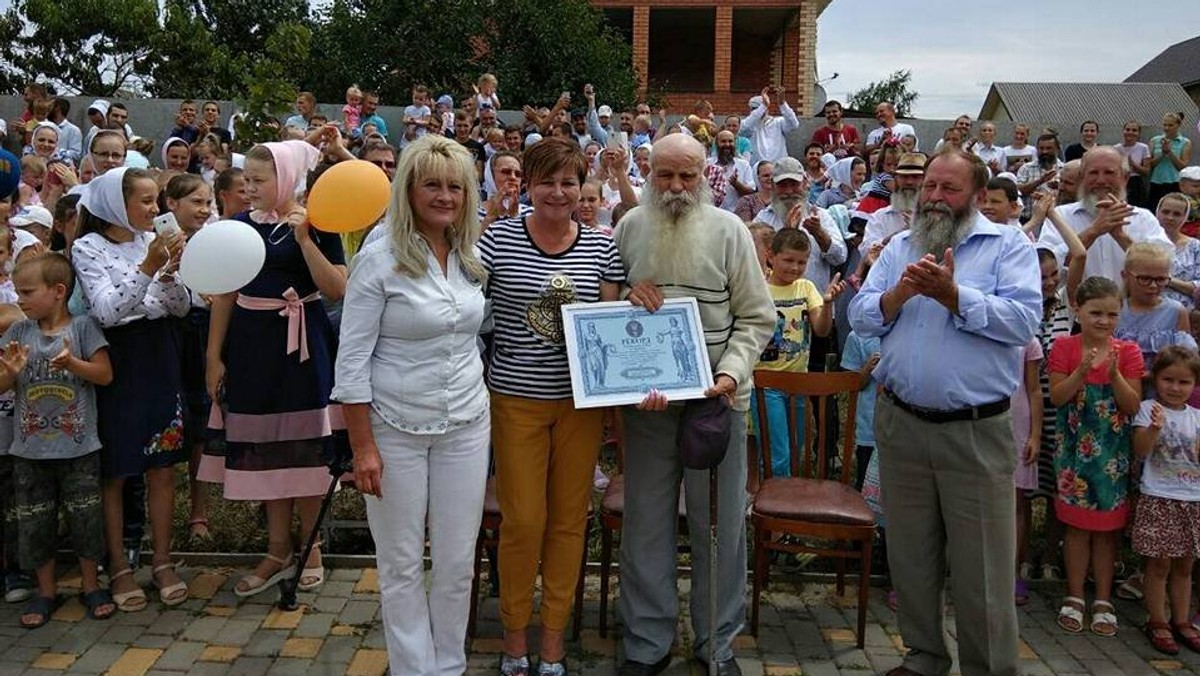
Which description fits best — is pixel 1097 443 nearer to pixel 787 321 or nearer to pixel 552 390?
pixel 787 321

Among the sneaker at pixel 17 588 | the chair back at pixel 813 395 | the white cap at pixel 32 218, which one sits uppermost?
the white cap at pixel 32 218

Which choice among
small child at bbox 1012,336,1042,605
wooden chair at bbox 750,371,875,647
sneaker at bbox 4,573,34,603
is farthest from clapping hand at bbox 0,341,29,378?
small child at bbox 1012,336,1042,605

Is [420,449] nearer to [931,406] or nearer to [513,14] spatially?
[931,406]

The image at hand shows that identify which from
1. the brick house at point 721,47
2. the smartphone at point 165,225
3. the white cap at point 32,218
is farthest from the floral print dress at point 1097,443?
the brick house at point 721,47

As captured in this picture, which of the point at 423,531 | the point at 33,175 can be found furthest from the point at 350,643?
the point at 33,175

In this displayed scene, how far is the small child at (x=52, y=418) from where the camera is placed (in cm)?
392

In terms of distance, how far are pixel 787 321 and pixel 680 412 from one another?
1.85 m

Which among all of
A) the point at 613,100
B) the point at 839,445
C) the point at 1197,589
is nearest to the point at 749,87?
the point at 613,100

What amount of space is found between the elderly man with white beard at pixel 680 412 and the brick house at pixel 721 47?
20178mm

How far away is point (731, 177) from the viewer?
9852 mm

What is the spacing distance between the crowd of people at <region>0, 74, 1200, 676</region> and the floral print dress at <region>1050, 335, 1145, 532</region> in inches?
0.5

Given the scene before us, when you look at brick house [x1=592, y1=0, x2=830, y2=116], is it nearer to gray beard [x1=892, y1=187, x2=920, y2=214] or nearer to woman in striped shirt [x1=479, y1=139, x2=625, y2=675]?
gray beard [x1=892, y1=187, x2=920, y2=214]

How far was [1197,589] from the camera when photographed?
14.4 ft

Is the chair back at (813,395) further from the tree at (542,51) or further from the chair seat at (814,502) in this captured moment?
the tree at (542,51)
